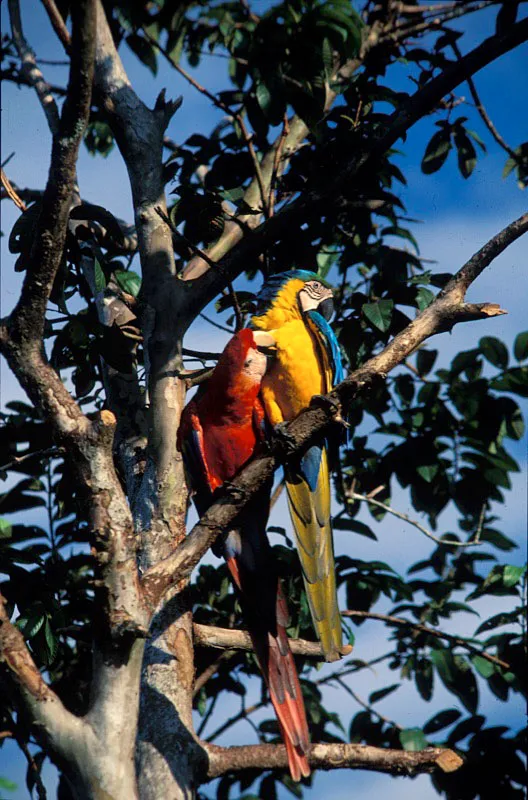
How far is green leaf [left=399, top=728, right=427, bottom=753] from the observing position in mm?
3404

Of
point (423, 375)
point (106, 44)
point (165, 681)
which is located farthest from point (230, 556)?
point (106, 44)

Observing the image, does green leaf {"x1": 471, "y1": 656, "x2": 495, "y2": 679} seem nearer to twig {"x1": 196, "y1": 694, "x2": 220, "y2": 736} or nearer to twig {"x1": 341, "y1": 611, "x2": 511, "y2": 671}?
twig {"x1": 341, "y1": 611, "x2": 511, "y2": 671}

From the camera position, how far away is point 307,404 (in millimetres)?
3012

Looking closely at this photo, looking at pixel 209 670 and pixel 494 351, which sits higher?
pixel 494 351

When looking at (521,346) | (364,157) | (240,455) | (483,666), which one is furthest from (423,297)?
(483,666)

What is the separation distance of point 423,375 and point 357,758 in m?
2.02

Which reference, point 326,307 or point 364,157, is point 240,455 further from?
point 364,157

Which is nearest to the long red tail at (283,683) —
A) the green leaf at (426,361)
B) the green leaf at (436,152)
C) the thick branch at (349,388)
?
the thick branch at (349,388)

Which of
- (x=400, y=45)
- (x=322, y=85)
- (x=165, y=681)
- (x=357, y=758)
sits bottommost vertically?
(x=357, y=758)

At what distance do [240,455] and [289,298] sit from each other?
0.73 metres

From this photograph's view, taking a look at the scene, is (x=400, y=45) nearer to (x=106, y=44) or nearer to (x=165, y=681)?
(x=106, y=44)

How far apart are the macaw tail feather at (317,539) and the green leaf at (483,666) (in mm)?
1071

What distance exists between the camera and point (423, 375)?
3971 millimetres

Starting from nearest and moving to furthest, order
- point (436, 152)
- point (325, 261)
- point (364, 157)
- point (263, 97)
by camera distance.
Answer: point (263, 97)
point (364, 157)
point (436, 152)
point (325, 261)
